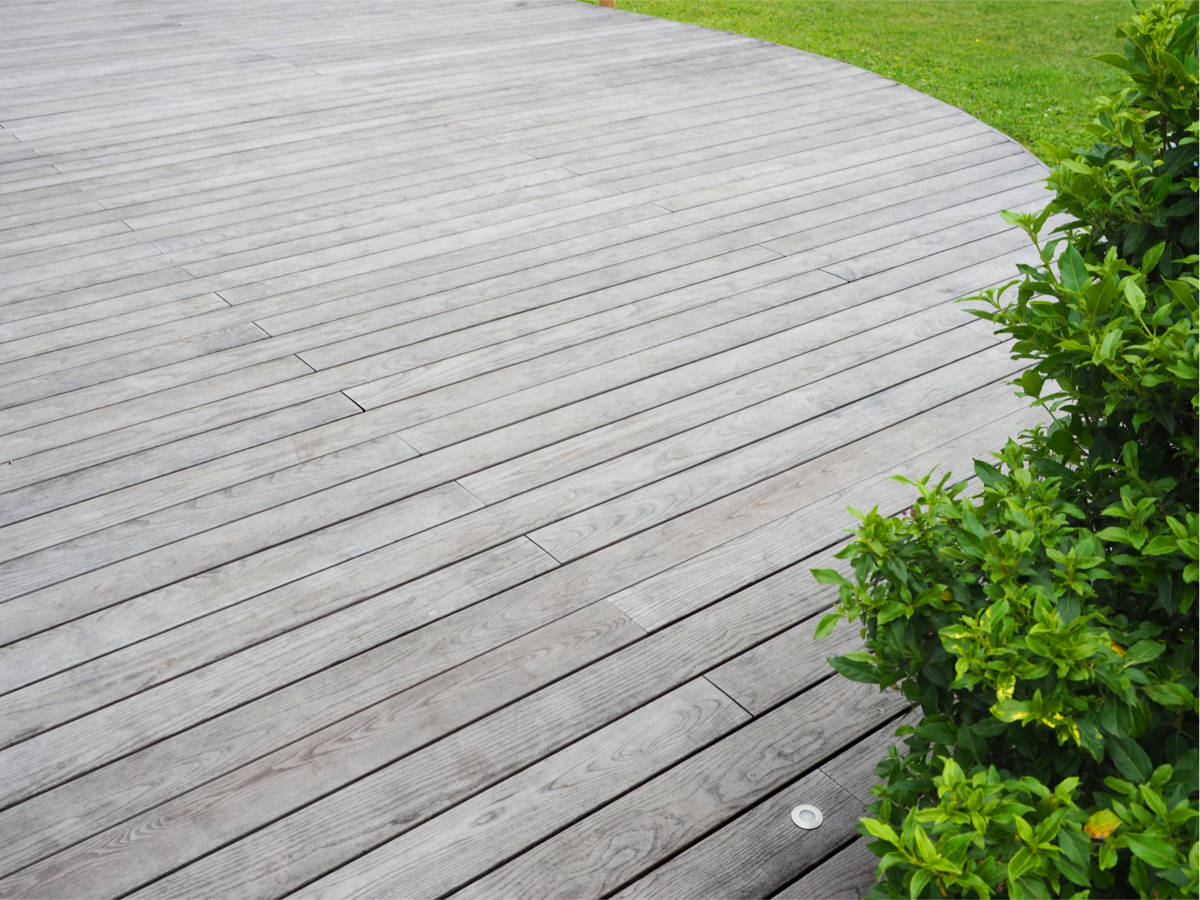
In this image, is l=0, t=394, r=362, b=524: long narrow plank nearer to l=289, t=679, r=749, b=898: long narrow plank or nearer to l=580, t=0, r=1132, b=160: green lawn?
l=289, t=679, r=749, b=898: long narrow plank

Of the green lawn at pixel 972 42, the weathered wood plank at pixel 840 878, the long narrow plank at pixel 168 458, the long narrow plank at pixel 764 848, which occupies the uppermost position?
the weathered wood plank at pixel 840 878

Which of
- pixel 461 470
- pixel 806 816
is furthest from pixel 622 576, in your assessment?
pixel 806 816

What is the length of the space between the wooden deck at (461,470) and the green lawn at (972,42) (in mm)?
1679

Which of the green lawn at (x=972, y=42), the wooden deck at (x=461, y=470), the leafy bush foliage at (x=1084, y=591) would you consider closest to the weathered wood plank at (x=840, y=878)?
the wooden deck at (x=461, y=470)

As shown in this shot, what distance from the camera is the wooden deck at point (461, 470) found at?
1.57m

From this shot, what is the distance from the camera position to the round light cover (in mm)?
1553

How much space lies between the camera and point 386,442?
2457 mm

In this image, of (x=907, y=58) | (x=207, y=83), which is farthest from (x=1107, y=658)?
(x=907, y=58)

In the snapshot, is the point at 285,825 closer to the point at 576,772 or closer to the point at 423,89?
the point at 576,772

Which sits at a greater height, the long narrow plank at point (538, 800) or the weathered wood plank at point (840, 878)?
the weathered wood plank at point (840, 878)

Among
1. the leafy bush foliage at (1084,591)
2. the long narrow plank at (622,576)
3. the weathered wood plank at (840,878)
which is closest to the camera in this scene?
the leafy bush foliage at (1084,591)

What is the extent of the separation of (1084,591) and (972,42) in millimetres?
8120

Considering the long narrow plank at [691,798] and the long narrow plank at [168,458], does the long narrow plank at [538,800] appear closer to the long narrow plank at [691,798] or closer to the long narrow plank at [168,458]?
the long narrow plank at [691,798]

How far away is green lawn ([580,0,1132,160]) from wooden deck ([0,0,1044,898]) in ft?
5.51
